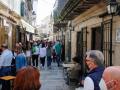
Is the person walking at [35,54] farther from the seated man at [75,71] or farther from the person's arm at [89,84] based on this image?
the person's arm at [89,84]

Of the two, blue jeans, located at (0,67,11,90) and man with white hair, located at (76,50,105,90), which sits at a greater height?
man with white hair, located at (76,50,105,90)

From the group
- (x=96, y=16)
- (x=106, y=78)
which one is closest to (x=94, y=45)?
(x=96, y=16)

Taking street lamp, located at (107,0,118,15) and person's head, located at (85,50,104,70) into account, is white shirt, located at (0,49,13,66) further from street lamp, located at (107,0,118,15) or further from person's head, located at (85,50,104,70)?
person's head, located at (85,50,104,70)

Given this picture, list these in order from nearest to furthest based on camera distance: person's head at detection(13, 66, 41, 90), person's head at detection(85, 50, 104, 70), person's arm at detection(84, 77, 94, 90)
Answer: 1. person's head at detection(13, 66, 41, 90)
2. person's arm at detection(84, 77, 94, 90)
3. person's head at detection(85, 50, 104, 70)

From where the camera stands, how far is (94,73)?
208 inches

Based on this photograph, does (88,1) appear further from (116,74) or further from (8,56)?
(116,74)

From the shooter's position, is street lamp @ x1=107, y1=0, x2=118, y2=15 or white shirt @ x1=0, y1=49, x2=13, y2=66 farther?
white shirt @ x1=0, y1=49, x2=13, y2=66

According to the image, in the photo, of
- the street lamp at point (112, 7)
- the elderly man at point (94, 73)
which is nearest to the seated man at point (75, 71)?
the street lamp at point (112, 7)

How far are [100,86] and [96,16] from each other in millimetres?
9054

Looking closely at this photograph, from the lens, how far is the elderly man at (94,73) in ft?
16.8

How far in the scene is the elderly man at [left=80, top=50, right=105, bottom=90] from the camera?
16.8 feet

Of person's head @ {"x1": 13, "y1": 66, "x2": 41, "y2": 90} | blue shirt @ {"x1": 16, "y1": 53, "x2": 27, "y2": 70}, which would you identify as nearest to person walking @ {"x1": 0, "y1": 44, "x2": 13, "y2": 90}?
blue shirt @ {"x1": 16, "y1": 53, "x2": 27, "y2": 70}

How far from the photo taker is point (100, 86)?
4984 millimetres

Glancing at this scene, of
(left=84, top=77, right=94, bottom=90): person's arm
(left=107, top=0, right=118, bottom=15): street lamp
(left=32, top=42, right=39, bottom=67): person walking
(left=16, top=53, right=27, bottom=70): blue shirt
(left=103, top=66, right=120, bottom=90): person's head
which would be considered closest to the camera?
(left=103, top=66, right=120, bottom=90): person's head
